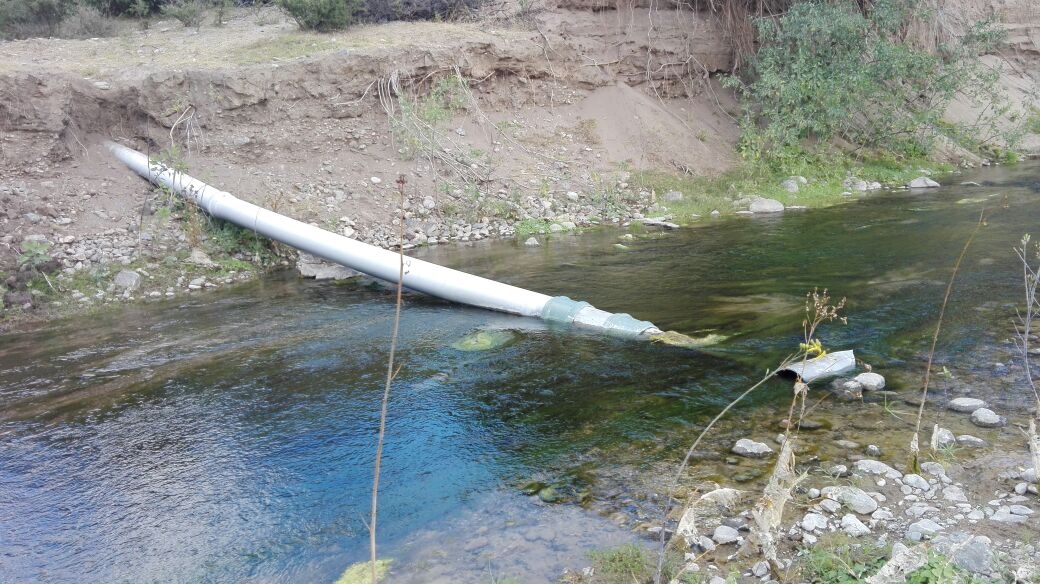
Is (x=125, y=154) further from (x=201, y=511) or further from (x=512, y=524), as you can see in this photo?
(x=512, y=524)

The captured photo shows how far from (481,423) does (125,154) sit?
357 inches

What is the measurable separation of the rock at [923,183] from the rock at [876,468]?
40.6 feet

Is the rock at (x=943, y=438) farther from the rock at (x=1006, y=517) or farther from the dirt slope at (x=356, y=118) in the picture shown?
the dirt slope at (x=356, y=118)

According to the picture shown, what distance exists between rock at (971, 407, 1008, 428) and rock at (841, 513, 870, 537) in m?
1.57

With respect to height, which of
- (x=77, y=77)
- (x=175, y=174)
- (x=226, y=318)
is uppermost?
(x=77, y=77)

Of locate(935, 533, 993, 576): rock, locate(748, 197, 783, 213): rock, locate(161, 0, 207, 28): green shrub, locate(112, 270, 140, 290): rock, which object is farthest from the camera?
locate(161, 0, 207, 28): green shrub

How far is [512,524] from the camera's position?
14.4 ft

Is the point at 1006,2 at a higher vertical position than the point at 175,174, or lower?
higher

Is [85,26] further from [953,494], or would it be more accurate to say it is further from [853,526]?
[953,494]

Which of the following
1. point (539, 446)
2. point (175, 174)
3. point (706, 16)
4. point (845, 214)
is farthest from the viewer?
point (706, 16)

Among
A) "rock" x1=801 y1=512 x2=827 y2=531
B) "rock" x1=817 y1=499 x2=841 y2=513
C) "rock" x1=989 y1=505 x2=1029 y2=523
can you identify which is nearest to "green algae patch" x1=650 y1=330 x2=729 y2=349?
"rock" x1=817 y1=499 x2=841 y2=513

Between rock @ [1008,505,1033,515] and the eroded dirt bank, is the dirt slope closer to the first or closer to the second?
the eroded dirt bank

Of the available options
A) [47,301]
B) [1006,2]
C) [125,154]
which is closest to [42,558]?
[47,301]

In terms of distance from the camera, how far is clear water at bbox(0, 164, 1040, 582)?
4.40m
